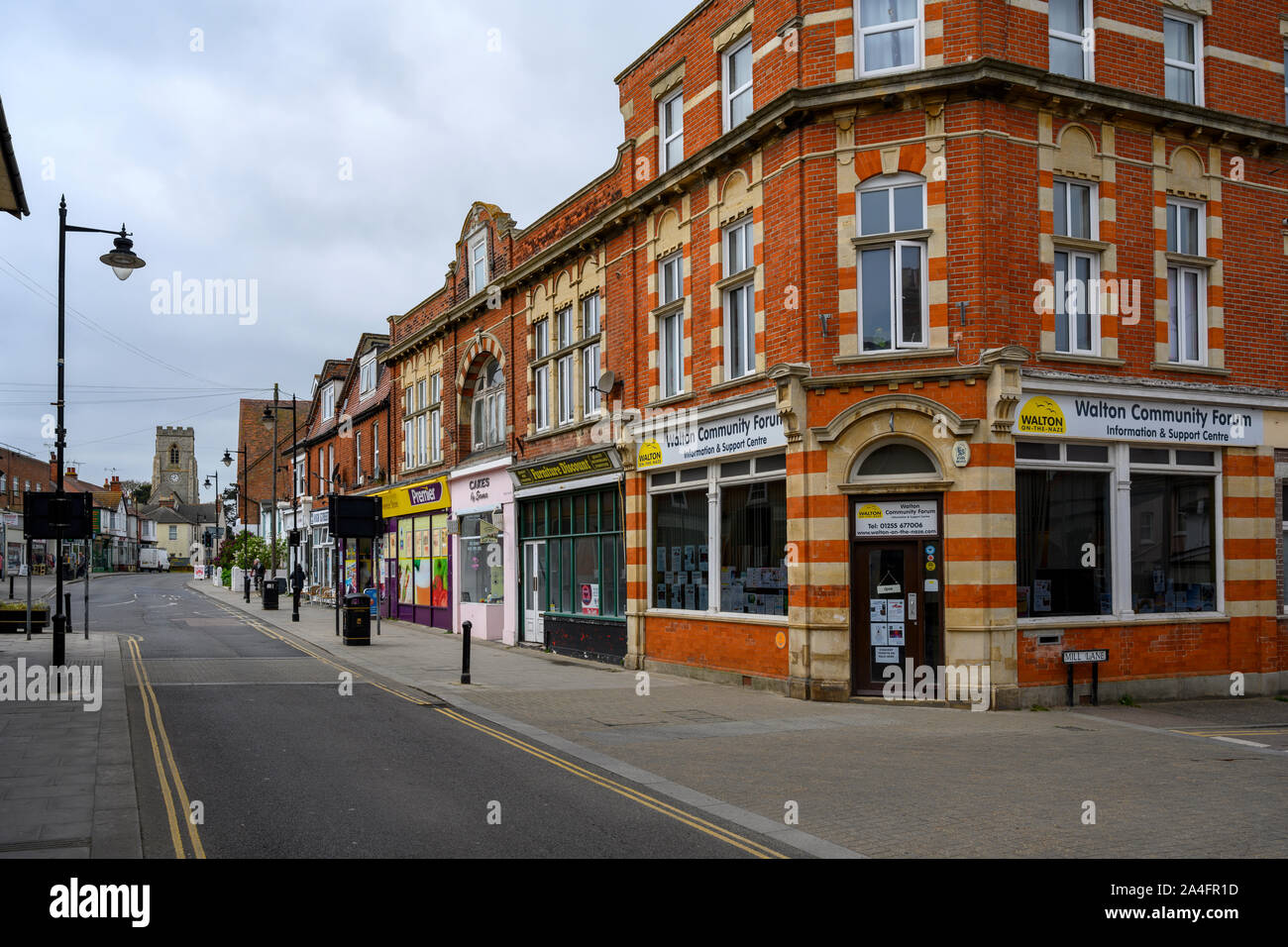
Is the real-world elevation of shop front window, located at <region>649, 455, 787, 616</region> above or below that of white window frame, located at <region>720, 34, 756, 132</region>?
below

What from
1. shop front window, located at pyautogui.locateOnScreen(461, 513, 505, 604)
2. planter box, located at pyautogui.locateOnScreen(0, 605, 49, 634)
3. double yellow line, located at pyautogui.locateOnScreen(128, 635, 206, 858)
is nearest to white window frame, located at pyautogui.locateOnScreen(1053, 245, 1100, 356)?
double yellow line, located at pyautogui.locateOnScreen(128, 635, 206, 858)

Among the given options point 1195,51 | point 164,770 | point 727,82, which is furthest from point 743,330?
point 164,770

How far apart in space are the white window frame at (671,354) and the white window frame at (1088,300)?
6.52 meters

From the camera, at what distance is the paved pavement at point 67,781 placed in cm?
748

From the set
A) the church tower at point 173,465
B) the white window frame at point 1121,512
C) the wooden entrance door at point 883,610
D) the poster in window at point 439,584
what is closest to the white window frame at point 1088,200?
the white window frame at point 1121,512

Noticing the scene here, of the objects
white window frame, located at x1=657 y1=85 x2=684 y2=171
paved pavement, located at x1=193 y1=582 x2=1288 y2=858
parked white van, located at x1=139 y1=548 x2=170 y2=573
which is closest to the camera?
paved pavement, located at x1=193 y1=582 x2=1288 y2=858

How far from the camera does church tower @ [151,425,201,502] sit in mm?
159875

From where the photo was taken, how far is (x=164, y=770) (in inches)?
406

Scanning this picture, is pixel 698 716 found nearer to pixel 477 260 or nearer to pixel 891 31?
pixel 891 31

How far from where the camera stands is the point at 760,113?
16.3 meters

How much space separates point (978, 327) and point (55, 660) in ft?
51.7

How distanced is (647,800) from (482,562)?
782 inches

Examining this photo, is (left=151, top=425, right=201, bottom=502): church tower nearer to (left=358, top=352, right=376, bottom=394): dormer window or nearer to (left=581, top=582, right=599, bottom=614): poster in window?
(left=358, top=352, right=376, bottom=394): dormer window

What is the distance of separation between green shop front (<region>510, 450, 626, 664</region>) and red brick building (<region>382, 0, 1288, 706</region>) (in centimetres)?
206
